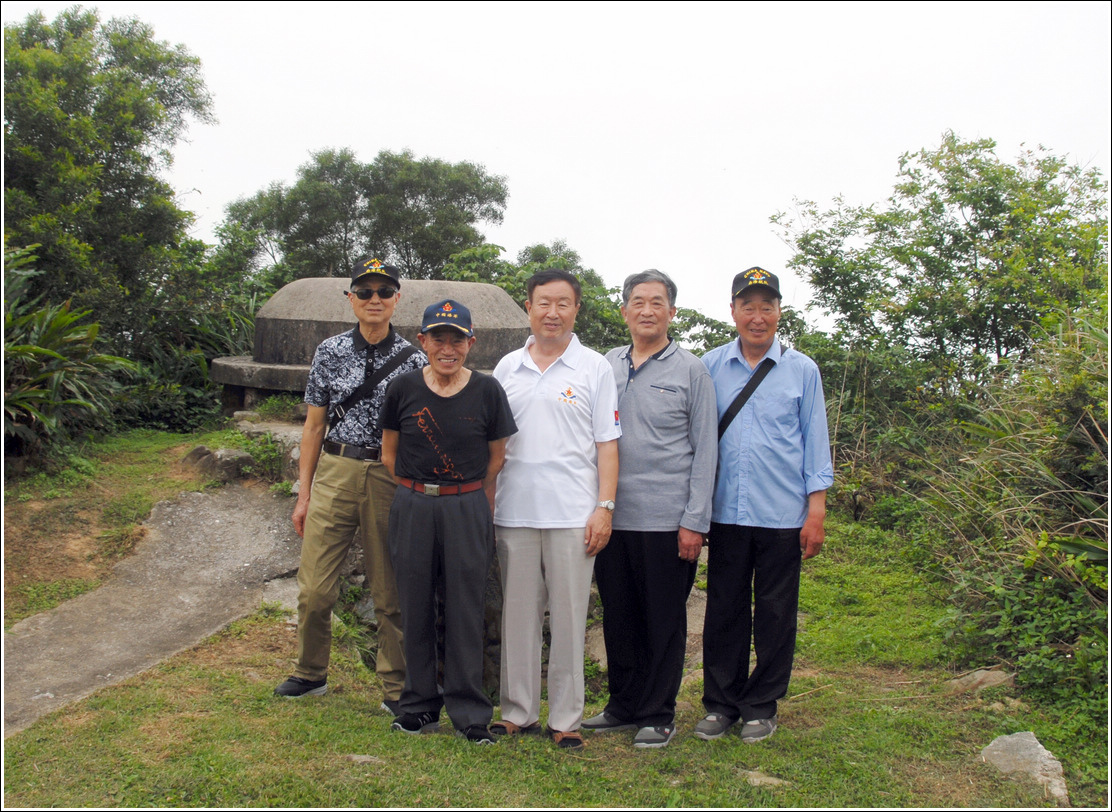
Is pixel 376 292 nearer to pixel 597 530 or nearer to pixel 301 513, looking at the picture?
pixel 301 513

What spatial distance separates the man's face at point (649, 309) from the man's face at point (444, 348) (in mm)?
653

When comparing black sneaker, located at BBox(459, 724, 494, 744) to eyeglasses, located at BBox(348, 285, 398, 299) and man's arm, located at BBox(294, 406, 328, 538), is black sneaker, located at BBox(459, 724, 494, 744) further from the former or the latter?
eyeglasses, located at BBox(348, 285, 398, 299)

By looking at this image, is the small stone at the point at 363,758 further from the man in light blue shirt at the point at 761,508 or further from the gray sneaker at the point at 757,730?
the gray sneaker at the point at 757,730

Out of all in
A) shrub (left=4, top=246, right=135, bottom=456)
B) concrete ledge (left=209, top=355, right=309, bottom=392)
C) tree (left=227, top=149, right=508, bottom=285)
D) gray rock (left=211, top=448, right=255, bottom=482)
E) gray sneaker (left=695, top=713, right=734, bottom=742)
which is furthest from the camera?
tree (left=227, top=149, right=508, bottom=285)

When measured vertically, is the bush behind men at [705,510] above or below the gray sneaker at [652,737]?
above

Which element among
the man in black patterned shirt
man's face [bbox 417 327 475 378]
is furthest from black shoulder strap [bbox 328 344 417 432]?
man's face [bbox 417 327 475 378]

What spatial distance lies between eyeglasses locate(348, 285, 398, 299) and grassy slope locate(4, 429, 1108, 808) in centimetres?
166

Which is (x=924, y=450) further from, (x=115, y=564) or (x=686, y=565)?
(x=115, y=564)

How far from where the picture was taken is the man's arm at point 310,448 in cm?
370

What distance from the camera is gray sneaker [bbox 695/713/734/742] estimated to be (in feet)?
11.3

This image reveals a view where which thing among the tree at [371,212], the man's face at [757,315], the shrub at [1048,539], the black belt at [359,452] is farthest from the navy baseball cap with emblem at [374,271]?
the tree at [371,212]

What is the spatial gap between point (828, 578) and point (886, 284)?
3491mm

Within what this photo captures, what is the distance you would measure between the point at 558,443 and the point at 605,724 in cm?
117

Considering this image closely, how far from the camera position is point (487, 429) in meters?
3.27
